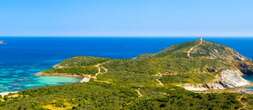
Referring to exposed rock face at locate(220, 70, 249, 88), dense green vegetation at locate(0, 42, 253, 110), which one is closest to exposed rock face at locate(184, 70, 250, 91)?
exposed rock face at locate(220, 70, 249, 88)

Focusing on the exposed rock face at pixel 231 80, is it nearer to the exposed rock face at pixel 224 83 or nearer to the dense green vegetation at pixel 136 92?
the exposed rock face at pixel 224 83

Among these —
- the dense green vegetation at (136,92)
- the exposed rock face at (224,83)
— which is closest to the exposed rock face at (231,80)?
the exposed rock face at (224,83)

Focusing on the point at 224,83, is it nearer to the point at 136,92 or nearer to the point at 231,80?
Answer: the point at 231,80

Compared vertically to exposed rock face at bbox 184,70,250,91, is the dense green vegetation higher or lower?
higher

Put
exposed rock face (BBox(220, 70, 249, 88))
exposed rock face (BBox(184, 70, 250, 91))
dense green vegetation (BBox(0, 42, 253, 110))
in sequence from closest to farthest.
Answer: dense green vegetation (BBox(0, 42, 253, 110)) → exposed rock face (BBox(184, 70, 250, 91)) → exposed rock face (BBox(220, 70, 249, 88))

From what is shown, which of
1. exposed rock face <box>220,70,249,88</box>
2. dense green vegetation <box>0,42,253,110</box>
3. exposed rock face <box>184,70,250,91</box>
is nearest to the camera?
dense green vegetation <box>0,42,253,110</box>

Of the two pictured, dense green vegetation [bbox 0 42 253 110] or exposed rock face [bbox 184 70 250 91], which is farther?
exposed rock face [bbox 184 70 250 91]

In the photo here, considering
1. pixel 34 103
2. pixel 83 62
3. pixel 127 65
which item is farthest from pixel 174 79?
pixel 34 103

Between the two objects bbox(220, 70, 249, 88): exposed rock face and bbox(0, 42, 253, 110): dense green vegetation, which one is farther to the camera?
bbox(220, 70, 249, 88): exposed rock face

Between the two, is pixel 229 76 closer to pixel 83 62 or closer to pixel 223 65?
pixel 223 65

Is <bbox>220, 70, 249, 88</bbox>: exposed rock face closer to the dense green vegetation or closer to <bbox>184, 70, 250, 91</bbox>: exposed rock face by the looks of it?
<bbox>184, 70, 250, 91</bbox>: exposed rock face
